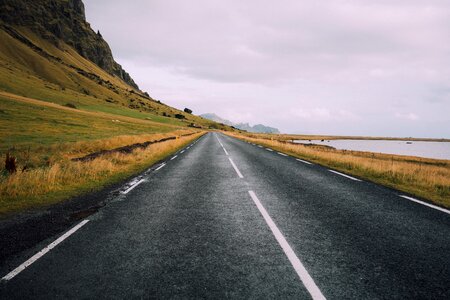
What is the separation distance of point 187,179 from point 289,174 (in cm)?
446

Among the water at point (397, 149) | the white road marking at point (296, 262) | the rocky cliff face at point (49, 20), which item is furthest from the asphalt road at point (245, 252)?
the rocky cliff face at point (49, 20)

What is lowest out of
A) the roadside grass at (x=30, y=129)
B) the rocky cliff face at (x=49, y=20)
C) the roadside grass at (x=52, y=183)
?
the roadside grass at (x=52, y=183)

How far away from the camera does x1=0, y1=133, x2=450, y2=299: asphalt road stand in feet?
10.2

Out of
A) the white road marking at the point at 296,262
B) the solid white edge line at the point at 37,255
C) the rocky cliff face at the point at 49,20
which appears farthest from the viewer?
the rocky cliff face at the point at 49,20

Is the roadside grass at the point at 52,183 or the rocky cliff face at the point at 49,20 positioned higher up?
the rocky cliff face at the point at 49,20

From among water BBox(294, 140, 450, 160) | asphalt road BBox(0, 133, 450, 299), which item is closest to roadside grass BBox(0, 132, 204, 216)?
asphalt road BBox(0, 133, 450, 299)

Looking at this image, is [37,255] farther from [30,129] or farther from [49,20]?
[49,20]

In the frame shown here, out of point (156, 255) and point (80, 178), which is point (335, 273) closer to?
point (156, 255)

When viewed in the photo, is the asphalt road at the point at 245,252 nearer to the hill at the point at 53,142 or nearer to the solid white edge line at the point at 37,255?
the solid white edge line at the point at 37,255

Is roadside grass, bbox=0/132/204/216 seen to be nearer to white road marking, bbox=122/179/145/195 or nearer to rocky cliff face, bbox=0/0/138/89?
white road marking, bbox=122/179/145/195

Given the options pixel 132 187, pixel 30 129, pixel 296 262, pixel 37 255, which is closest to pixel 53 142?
pixel 30 129

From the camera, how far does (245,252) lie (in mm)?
4062

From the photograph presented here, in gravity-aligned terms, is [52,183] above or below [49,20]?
below

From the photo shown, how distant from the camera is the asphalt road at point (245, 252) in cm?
312
